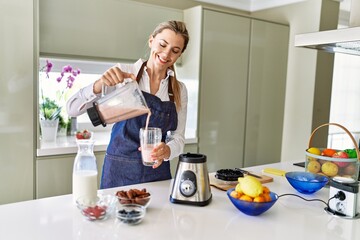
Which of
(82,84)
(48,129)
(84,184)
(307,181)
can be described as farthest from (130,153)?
(82,84)

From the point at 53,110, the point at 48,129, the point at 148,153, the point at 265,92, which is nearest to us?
the point at 148,153

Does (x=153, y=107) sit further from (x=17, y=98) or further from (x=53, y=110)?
(x=53, y=110)

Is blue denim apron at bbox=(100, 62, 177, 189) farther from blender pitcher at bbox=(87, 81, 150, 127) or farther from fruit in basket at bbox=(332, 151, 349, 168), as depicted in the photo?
fruit in basket at bbox=(332, 151, 349, 168)

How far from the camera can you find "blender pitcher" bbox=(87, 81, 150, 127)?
55.2 inches

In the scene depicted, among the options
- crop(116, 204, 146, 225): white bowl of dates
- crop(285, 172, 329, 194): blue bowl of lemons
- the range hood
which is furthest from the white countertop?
the range hood

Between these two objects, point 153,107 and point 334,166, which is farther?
point 153,107

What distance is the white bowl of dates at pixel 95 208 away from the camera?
112 cm

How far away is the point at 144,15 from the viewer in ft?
9.49

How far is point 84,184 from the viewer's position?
4.04 ft

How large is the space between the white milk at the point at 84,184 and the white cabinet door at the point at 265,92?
7.65 ft

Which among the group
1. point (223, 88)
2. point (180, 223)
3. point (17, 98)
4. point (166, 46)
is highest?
point (166, 46)

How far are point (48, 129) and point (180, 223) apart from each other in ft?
5.50

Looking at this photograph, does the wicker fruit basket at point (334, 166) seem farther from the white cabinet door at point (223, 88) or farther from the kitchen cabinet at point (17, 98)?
the kitchen cabinet at point (17, 98)

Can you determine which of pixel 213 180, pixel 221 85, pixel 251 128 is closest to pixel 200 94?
pixel 221 85
